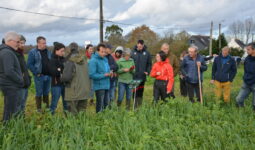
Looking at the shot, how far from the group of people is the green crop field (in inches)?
20.8

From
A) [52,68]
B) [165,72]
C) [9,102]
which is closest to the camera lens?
[9,102]

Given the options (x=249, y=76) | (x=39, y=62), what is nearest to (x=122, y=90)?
(x=39, y=62)

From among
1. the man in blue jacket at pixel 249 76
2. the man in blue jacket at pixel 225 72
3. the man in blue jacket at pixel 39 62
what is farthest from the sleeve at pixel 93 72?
the man in blue jacket at pixel 249 76

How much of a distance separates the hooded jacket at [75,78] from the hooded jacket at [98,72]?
26 cm

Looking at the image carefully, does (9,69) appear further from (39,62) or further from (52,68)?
(39,62)

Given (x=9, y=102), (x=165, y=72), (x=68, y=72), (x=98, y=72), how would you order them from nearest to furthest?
(x=9, y=102)
(x=68, y=72)
(x=98, y=72)
(x=165, y=72)

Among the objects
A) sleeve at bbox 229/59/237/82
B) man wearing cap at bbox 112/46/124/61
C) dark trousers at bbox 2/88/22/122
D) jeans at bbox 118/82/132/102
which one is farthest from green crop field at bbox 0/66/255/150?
man wearing cap at bbox 112/46/124/61

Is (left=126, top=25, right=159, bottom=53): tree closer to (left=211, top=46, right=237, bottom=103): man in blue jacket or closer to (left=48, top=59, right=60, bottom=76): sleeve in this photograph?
(left=211, top=46, right=237, bottom=103): man in blue jacket

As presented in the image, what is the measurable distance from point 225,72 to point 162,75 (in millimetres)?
1861

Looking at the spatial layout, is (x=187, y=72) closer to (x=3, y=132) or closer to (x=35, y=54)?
(x=35, y=54)

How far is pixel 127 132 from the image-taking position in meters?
3.71

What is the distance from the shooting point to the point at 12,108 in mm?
4254

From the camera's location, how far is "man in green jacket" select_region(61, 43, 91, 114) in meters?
4.61

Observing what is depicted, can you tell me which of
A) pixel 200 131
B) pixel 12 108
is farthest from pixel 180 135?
pixel 12 108
